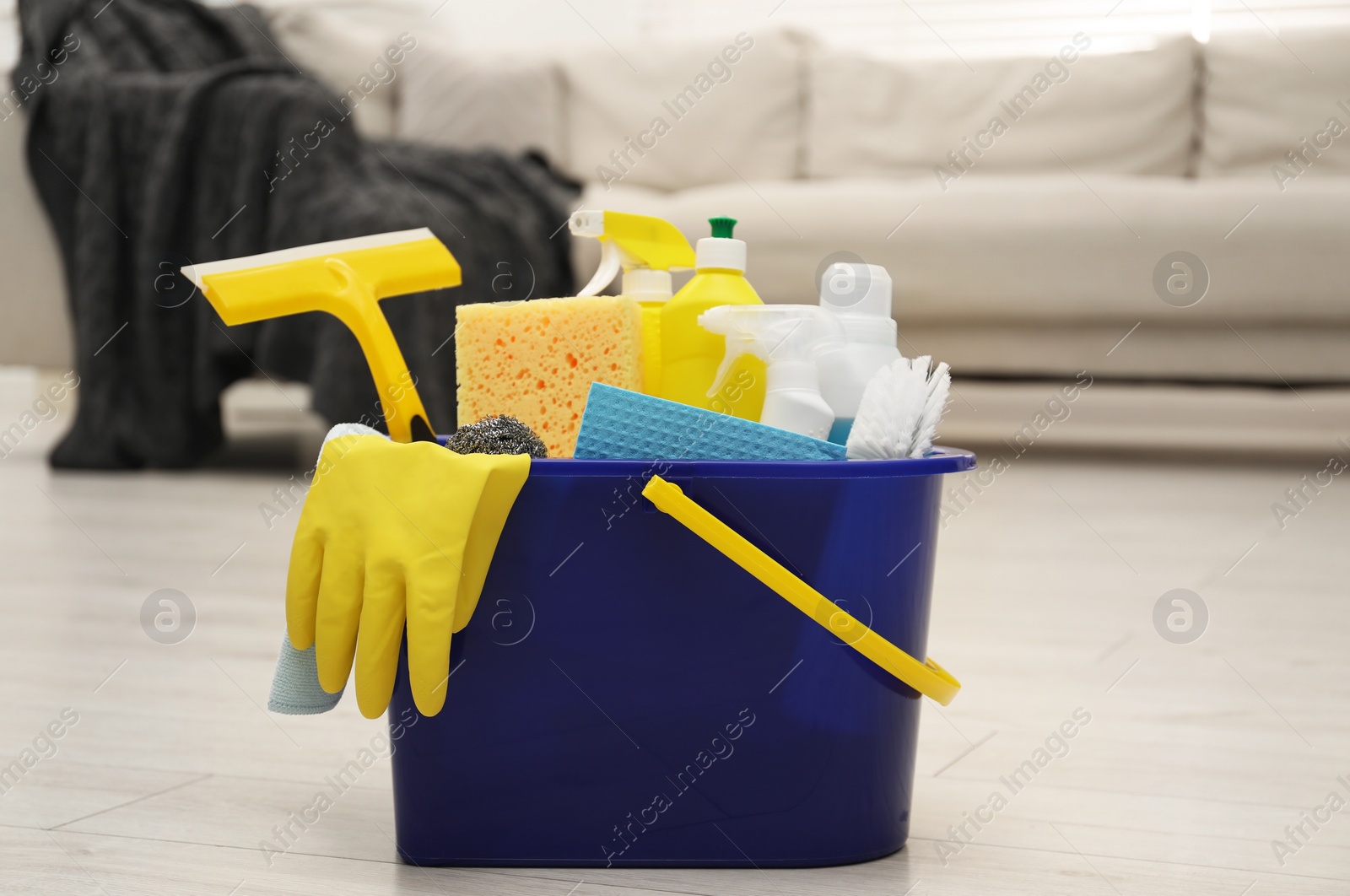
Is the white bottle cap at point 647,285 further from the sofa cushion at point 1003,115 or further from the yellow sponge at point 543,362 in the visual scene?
the sofa cushion at point 1003,115

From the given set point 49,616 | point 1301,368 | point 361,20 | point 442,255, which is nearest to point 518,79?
point 361,20

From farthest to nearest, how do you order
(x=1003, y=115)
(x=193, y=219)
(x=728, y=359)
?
(x=1003, y=115) → (x=193, y=219) → (x=728, y=359)

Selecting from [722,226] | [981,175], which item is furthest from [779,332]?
[981,175]

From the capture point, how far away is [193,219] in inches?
77.4

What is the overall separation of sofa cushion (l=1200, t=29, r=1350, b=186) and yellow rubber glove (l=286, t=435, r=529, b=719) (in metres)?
2.37

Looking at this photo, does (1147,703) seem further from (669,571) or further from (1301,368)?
(1301,368)

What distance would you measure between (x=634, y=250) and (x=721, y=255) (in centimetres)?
7

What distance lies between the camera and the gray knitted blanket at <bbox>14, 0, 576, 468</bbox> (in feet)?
6.17

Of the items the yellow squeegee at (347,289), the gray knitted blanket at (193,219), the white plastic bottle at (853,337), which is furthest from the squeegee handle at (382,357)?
the gray knitted blanket at (193,219)

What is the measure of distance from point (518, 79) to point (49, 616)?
2038mm

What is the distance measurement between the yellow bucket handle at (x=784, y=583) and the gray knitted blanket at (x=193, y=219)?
4.36ft

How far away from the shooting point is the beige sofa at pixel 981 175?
2117 mm

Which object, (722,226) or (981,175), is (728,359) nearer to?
(722,226)

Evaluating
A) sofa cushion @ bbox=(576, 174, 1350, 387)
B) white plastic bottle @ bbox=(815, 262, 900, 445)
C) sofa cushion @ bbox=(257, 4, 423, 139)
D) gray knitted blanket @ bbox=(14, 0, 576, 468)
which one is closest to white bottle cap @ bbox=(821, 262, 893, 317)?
white plastic bottle @ bbox=(815, 262, 900, 445)
